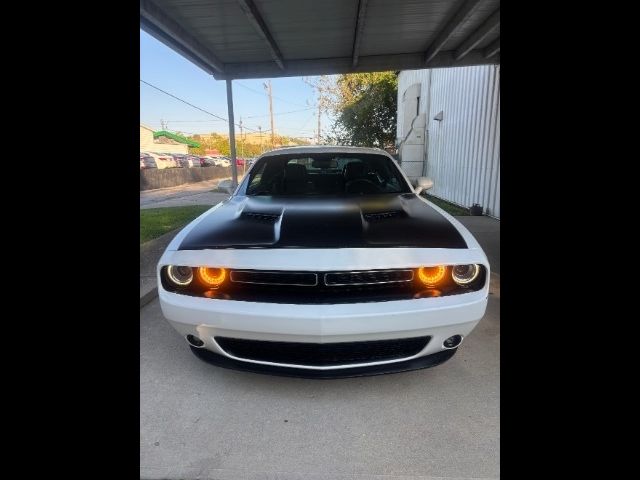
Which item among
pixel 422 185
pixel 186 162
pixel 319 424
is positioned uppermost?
pixel 186 162

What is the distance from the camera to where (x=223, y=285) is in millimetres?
1811

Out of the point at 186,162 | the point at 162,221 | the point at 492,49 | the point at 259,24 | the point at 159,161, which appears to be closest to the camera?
the point at 259,24

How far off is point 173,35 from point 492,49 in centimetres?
517

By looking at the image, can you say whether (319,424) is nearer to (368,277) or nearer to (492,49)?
(368,277)

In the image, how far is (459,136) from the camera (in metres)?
8.93

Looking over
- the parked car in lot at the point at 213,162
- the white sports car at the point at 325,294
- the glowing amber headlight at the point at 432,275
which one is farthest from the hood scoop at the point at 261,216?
the parked car in lot at the point at 213,162

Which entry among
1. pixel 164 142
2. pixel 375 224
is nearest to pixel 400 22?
pixel 375 224

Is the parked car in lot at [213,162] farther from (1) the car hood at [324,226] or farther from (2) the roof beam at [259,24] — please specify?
(1) the car hood at [324,226]

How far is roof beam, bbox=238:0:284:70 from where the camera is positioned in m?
4.02

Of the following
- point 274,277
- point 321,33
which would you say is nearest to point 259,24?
point 321,33

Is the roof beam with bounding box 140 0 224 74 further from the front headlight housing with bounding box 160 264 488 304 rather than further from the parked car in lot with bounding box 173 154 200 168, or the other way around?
the parked car in lot with bounding box 173 154 200 168

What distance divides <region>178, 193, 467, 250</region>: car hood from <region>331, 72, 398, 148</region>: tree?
22534 millimetres

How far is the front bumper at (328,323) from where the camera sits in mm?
1636
